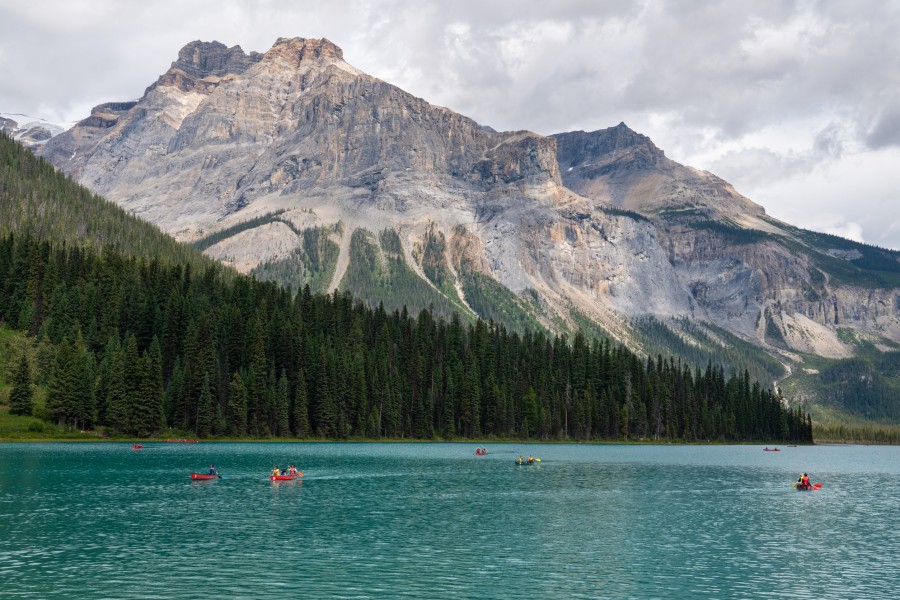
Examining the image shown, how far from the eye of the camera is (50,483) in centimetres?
8588

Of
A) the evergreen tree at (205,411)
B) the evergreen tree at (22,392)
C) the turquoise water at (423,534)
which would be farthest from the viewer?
the evergreen tree at (205,411)

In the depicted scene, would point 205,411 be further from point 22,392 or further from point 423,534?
point 423,534

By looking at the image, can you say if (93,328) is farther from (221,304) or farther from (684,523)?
(684,523)

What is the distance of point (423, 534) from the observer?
63.8m

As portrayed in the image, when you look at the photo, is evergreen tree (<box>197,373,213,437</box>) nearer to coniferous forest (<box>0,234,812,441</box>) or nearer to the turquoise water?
coniferous forest (<box>0,234,812,441</box>)

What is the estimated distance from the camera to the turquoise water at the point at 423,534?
47562 mm

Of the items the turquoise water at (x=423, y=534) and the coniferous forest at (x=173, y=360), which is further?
the coniferous forest at (x=173, y=360)

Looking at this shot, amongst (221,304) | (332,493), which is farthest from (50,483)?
(221,304)

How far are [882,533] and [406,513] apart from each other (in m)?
42.0

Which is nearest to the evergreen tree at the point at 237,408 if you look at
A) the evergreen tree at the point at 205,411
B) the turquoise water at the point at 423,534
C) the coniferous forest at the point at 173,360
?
the coniferous forest at the point at 173,360

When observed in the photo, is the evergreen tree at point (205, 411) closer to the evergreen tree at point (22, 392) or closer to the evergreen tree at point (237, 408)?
the evergreen tree at point (237, 408)

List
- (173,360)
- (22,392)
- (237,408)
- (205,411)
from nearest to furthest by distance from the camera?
(22,392) → (205,411) → (237,408) → (173,360)

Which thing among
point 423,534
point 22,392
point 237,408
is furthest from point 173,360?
point 423,534

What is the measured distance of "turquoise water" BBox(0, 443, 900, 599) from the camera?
47.6 meters
